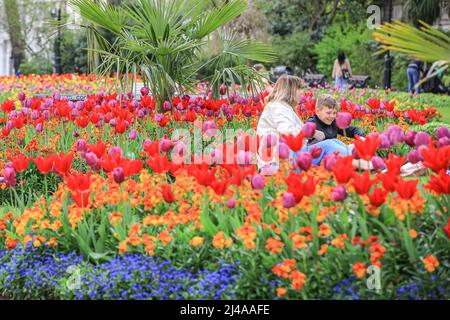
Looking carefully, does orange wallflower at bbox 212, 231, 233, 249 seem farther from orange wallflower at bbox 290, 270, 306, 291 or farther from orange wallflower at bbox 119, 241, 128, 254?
orange wallflower at bbox 119, 241, 128, 254

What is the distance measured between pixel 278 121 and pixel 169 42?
2684 millimetres

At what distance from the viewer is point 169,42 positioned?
30.1 feet

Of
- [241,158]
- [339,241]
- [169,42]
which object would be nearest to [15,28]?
[169,42]

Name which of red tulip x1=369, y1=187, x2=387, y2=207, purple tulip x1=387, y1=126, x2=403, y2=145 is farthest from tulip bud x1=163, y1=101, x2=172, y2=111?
red tulip x1=369, y1=187, x2=387, y2=207

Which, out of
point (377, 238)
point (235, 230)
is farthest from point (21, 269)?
point (377, 238)

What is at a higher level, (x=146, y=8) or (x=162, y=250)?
(x=146, y=8)

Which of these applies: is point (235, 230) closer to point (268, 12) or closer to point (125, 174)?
point (125, 174)

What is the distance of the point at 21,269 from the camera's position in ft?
15.7

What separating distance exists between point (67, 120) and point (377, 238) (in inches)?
212

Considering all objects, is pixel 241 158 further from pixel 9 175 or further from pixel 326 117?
pixel 326 117

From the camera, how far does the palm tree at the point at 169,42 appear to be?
903 cm

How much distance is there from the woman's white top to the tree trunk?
3521cm

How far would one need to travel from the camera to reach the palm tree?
9031mm

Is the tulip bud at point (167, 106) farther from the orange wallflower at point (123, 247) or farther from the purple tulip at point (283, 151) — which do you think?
the orange wallflower at point (123, 247)
